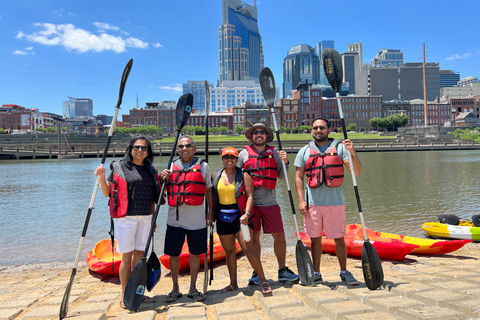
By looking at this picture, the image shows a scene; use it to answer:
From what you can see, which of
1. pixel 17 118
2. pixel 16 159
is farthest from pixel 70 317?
pixel 17 118

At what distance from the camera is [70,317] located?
3.54 metres

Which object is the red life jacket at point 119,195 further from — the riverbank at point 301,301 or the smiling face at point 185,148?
the riverbank at point 301,301

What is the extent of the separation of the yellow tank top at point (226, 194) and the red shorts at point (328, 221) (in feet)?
3.76

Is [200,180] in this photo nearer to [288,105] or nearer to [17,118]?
[288,105]

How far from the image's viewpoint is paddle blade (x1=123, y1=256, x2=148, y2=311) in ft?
12.4

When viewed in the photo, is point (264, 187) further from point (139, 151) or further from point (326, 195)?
point (139, 151)

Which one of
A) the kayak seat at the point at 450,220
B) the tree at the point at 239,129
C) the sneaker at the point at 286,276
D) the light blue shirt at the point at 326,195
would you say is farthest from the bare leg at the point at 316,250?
the tree at the point at 239,129

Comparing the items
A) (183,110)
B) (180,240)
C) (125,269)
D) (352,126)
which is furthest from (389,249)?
(352,126)

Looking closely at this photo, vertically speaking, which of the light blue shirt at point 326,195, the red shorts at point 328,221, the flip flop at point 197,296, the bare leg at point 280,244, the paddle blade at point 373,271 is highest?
the light blue shirt at point 326,195

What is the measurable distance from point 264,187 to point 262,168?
0.25m

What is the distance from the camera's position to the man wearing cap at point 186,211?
4121mm

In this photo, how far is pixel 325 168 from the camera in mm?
4430

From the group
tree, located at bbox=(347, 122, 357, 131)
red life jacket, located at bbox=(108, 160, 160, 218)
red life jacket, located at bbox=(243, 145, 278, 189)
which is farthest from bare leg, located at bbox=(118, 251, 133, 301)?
tree, located at bbox=(347, 122, 357, 131)

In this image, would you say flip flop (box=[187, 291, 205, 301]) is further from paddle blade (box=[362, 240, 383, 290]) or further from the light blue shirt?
paddle blade (box=[362, 240, 383, 290])
